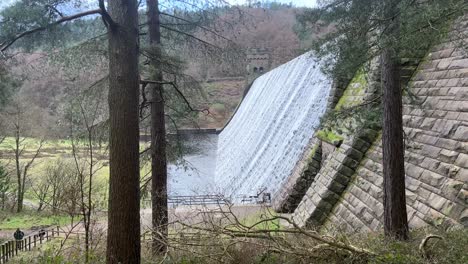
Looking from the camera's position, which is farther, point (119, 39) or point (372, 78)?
point (372, 78)

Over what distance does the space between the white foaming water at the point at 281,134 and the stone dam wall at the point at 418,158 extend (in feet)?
7.92

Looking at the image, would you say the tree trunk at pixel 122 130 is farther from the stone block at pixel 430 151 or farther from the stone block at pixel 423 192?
the stone block at pixel 430 151

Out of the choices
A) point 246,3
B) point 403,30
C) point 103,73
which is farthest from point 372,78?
point 103,73

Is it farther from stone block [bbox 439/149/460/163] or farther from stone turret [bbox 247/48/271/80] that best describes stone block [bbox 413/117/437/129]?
stone turret [bbox 247/48/271/80]

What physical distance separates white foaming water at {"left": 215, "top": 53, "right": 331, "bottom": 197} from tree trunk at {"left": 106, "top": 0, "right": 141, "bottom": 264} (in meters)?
7.16

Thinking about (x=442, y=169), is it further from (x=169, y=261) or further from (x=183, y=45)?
(x=183, y=45)

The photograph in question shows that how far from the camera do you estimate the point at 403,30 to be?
15.3 ft

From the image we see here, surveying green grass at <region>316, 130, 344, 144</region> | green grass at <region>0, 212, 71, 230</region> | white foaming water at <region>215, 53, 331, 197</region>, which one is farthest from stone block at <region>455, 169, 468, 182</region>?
green grass at <region>0, 212, 71, 230</region>

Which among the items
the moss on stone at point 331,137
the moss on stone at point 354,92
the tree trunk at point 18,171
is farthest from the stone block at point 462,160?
the tree trunk at point 18,171

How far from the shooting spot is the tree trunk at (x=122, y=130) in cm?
440

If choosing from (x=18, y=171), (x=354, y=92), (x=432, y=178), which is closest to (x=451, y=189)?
(x=432, y=178)

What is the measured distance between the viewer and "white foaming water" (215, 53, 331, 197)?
1396 centimetres

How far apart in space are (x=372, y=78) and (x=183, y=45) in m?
4.21

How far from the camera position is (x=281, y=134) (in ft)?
54.7
